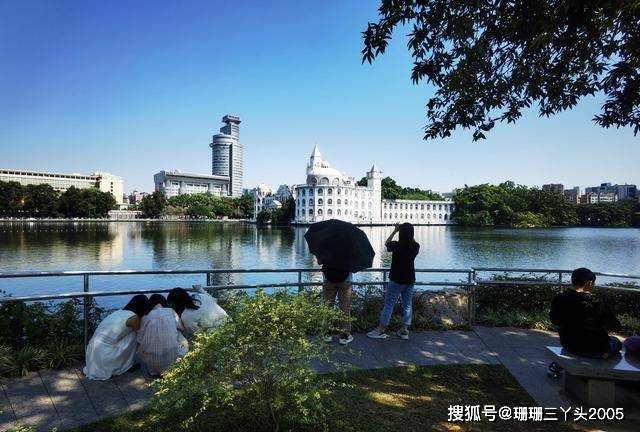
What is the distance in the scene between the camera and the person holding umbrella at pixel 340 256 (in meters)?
5.34

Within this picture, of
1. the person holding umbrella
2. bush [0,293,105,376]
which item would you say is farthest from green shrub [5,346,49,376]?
the person holding umbrella

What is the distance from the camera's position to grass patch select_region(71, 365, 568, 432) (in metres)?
3.36

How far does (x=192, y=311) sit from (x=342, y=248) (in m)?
2.08

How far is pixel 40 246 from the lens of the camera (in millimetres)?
34969

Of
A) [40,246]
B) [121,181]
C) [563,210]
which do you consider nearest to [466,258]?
[40,246]

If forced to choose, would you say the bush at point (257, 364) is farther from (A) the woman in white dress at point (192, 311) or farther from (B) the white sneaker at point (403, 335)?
(B) the white sneaker at point (403, 335)

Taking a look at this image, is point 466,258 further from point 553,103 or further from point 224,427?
point 224,427

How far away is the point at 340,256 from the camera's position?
210 inches

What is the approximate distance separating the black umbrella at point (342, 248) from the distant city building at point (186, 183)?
559 feet

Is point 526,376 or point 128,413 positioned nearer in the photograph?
point 128,413

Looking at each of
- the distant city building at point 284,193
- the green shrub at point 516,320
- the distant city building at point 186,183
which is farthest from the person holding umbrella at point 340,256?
the distant city building at point 186,183

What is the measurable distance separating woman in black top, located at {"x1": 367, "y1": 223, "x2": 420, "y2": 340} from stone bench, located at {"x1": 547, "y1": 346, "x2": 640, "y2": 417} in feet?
6.91

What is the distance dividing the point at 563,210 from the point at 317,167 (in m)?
68.3

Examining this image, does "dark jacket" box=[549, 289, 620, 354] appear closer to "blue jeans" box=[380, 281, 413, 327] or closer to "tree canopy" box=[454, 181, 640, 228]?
"blue jeans" box=[380, 281, 413, 327]
